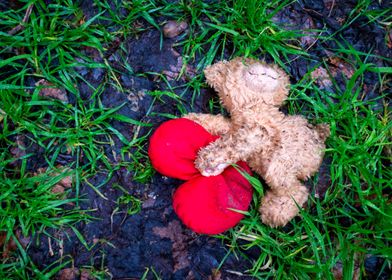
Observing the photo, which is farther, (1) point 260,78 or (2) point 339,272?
(2) point 339,272

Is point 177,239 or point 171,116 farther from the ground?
point 171,116

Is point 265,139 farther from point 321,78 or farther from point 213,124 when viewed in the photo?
point 321,78

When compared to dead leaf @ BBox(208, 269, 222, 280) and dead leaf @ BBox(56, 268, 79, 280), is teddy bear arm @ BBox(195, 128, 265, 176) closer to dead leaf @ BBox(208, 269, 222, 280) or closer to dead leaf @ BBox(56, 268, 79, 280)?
dead leaf @ BBox(208, 269, 222, 280)

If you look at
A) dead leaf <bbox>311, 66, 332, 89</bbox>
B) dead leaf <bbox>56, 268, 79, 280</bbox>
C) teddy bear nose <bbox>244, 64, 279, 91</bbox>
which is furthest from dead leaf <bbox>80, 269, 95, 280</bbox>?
dead leaf <bbox>311, 66, 332, 89</bbox>

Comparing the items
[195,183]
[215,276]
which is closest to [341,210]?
[215,276]

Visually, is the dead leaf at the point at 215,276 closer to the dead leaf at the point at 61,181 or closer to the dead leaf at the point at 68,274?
the dead leaf at the point at 68,274

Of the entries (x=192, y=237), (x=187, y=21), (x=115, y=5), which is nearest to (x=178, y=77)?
(x=187, y=21)

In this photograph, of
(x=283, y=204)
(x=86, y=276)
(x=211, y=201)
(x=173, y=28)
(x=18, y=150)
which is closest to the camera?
(x=211, y=201)

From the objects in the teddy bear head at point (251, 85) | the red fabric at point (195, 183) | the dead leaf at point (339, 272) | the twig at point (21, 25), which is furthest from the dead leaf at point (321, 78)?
the twig at point (21, 25)
